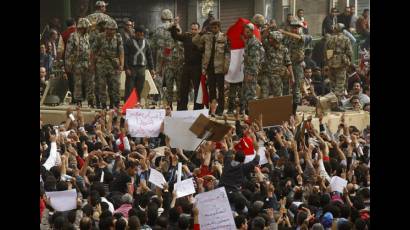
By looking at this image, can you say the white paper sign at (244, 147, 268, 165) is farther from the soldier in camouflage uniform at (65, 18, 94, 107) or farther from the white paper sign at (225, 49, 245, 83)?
the soldier in camouflage uniform at (65, 18, 94, 107)

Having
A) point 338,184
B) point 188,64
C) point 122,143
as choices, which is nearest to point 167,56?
point 188,64

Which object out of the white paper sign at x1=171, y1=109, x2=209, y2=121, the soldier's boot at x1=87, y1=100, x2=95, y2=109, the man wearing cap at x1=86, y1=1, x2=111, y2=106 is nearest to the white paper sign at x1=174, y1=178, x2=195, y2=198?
the white paper sign at x1=171, y1=109, x2=209, y2=121

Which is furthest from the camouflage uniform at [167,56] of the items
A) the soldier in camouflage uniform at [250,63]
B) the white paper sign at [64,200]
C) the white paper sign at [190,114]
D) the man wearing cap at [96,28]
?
the white paper sign at [64,200]

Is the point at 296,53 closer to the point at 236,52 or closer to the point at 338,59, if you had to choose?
the point at 236,52

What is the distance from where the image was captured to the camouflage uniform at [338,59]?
2729 cm

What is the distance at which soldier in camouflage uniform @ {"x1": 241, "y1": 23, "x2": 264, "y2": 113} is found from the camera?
2430 centimetres

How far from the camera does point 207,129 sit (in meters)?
19.2

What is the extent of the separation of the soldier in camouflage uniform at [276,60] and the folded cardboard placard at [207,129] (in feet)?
19.3

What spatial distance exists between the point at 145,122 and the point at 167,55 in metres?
4.77

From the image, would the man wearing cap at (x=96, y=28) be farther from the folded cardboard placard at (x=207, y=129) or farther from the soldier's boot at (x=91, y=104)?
the folded cardboard placard at (x=207, y=129)

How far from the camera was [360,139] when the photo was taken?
21.9 meters

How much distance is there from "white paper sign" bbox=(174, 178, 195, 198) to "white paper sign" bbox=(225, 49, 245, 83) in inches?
330
